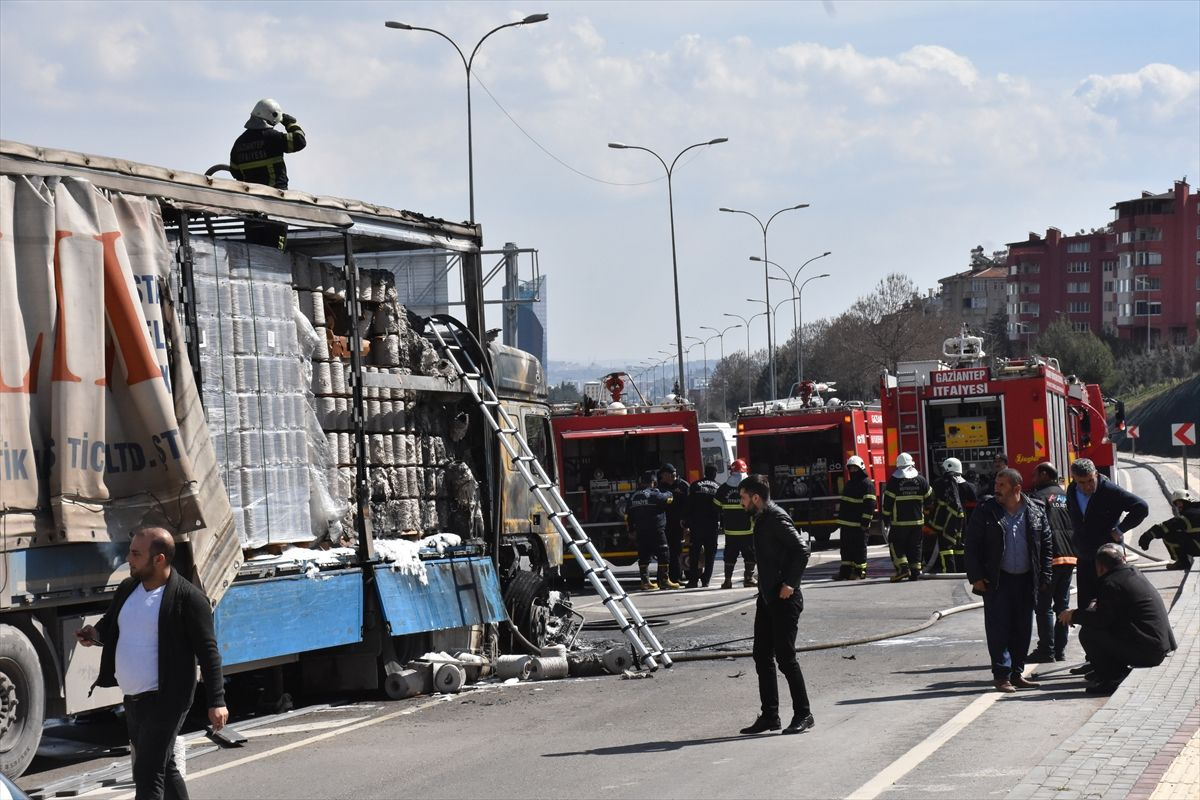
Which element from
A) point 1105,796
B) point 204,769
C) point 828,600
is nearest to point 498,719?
point 204,769

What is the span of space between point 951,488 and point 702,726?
12404 millimetres

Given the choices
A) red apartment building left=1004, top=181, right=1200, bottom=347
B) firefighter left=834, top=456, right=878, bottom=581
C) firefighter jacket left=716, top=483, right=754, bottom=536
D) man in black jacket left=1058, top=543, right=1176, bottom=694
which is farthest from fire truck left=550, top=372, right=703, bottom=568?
red apartment building left=1004, top=181, right=1200, bottom=347

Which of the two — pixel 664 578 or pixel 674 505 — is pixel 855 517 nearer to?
pixel 674 505

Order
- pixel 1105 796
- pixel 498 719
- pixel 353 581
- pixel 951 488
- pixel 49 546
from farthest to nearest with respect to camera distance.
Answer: pixel 951 488, pixel 353 581, pixel 498 719, pixel 49 546, pixel 1105 796

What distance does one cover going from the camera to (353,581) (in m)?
11.6

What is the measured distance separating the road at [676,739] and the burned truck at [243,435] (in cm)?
68

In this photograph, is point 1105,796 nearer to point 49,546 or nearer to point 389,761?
point 389,761

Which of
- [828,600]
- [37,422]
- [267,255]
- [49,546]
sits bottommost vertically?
[828,600]

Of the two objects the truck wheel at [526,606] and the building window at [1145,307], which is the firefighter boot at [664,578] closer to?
the truck wheel at [526,606]

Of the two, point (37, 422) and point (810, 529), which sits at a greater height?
point (37, 422)

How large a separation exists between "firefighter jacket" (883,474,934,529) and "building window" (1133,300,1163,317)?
361ft

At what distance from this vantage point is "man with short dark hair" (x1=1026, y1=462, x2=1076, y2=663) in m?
12.3

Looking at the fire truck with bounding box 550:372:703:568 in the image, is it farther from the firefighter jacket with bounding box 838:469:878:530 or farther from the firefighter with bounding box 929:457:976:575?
the firefighter with bounding box 929:457:976:575

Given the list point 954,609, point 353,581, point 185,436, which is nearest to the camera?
point 185,436
